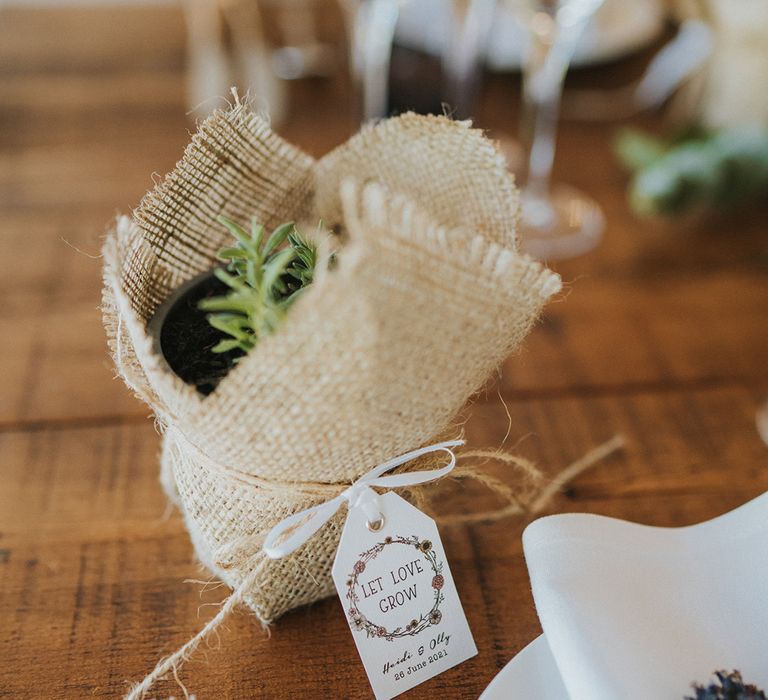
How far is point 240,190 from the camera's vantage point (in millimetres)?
502

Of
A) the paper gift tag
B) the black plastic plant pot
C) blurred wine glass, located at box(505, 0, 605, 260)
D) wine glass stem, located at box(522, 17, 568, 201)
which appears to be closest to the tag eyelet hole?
the paper gift tag

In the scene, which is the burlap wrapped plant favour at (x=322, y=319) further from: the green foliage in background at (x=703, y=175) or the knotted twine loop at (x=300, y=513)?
the green foliage in background at (x=703, y=175)

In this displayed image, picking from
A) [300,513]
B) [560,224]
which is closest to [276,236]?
[300,513]

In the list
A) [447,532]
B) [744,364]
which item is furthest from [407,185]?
[744,364]

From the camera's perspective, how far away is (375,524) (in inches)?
17.6

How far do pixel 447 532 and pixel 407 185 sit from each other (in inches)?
9.5

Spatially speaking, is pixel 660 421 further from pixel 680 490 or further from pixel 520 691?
pixel 520 691

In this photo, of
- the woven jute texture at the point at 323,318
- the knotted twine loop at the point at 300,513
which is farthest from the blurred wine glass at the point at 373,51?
the knotted twine loop at the point at 300,513

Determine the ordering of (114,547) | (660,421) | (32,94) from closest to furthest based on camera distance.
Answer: (114,547) → (660,421) → (32,94)

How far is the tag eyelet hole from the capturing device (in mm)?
444

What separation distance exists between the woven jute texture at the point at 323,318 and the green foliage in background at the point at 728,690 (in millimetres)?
194

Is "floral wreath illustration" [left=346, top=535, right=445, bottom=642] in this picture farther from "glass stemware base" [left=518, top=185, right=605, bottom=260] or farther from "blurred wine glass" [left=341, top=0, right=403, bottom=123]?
"blurred wine glass" [left=341, top=0, right=403, bottom=123]

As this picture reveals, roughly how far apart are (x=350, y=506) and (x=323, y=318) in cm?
13

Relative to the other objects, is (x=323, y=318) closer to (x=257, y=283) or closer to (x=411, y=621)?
(x=257, y=283)
